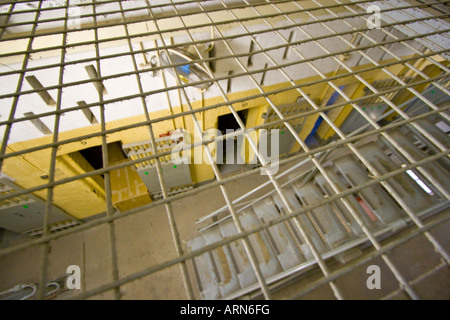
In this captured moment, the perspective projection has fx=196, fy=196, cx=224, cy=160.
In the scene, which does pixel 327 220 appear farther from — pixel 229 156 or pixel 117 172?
pixel 117 172

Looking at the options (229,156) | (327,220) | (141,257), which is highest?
(229,156)

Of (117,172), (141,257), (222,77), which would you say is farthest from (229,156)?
(222,77)

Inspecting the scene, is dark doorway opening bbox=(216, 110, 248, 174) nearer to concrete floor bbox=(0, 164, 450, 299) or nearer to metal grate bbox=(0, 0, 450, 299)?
concrete floor bbox=(0, 164, 450, 299)

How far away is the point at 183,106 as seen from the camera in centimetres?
283

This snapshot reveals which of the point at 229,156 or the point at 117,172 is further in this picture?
the point at 229,156

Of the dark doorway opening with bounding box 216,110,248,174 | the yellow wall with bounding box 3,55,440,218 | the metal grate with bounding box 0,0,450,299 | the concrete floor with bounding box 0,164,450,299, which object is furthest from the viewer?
the dark doorway opening with bounding box 216,110,248,174

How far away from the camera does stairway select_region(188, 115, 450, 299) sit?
1.99 metres

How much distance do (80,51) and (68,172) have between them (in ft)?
6.06

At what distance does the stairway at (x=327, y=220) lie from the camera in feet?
6.53

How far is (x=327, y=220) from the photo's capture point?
7.43 ft

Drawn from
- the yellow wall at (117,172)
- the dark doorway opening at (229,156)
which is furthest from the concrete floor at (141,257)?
the dark doorway opening at (229,156)

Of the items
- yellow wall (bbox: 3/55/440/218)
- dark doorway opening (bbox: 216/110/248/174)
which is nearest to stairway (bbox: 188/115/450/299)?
yellow wall (bbox: 3/55/440/218)
